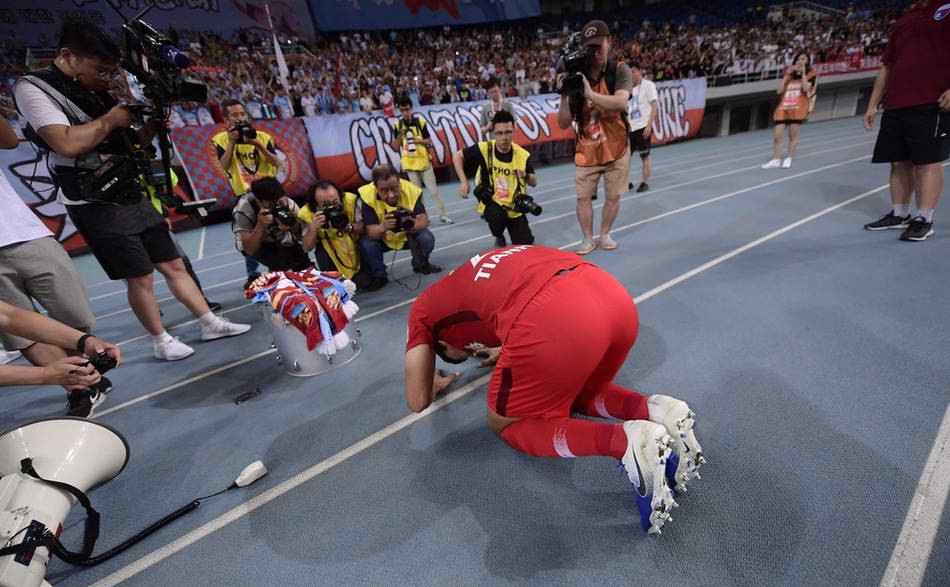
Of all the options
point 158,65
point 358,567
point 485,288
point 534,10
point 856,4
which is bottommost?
point 358,567

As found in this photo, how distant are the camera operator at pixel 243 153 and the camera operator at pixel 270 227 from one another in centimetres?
40

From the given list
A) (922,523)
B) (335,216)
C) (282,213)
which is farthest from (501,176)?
(922,523)

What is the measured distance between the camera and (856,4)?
19.3 meters

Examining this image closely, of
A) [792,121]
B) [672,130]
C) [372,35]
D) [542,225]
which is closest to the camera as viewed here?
[542,225]

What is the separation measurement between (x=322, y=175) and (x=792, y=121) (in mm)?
7970

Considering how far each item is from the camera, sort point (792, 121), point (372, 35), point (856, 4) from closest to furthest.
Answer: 1. point (792, 121)
2. point (372, 35)
3. point (856, 4)

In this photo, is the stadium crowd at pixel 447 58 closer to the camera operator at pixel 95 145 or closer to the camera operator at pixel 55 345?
the camera operator at pixel 95 145

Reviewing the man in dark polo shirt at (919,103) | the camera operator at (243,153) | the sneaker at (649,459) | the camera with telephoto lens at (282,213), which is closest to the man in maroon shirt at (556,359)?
the sneaker at (649,459)

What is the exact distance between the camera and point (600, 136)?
11.0 ft

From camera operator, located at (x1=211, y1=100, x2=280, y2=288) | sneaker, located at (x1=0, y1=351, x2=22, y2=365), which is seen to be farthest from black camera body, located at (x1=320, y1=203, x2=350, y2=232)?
sneaker, located at (x1=0, y1=351, x2=22, y2=365)

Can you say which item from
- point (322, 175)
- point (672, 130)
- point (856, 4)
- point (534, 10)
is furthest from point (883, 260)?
point (856, 4)

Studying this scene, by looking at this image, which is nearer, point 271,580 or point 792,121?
point 271,580

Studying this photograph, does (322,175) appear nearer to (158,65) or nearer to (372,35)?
(158,65)

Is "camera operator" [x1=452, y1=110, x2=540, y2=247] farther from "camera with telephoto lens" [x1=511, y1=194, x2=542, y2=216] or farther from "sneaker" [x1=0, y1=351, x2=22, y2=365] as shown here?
"sneaker" [x1=0, y1=351, x2=22, y2=365]
